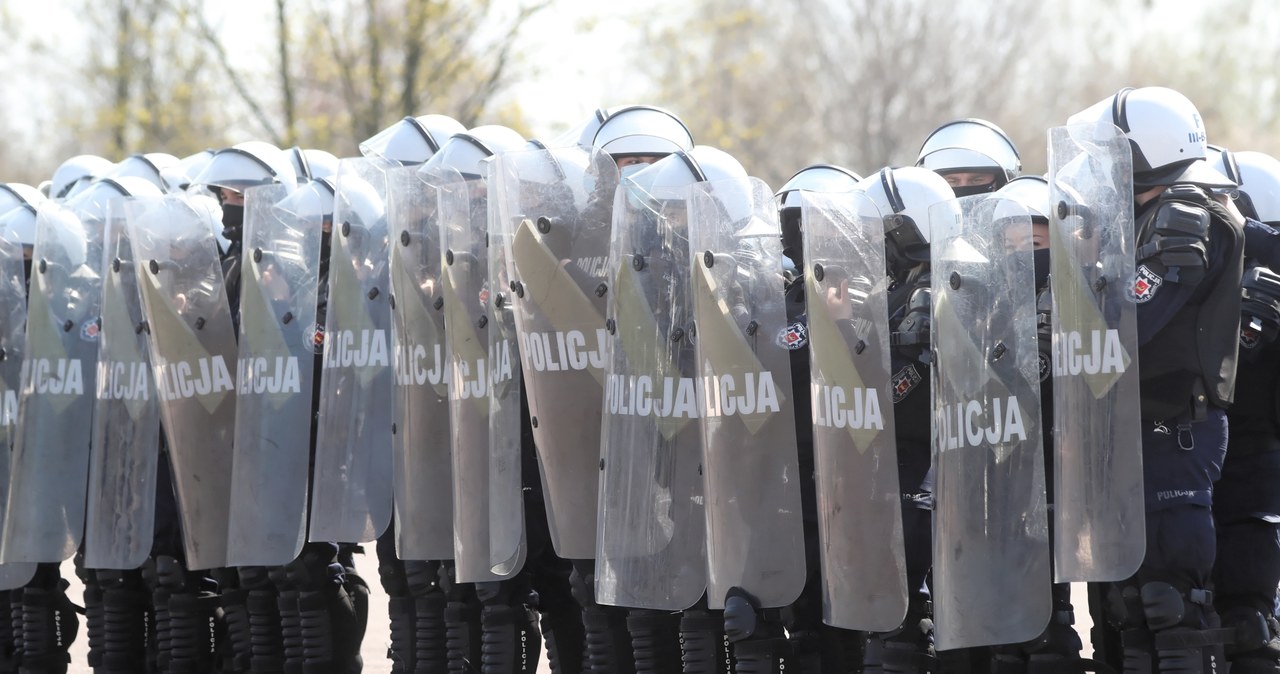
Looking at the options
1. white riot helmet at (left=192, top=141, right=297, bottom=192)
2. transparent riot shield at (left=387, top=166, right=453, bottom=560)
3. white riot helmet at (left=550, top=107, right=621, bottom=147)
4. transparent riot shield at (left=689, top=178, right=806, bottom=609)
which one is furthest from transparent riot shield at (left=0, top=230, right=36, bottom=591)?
transparent riot shield at (left=689, top=178, right=806, bottom=609)

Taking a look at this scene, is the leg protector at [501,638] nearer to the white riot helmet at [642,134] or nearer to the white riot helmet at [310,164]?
the white riot helmet at [642,134]

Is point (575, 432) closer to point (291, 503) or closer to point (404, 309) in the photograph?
point (404, 309)

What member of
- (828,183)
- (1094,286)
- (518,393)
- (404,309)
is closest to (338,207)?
(404,309)

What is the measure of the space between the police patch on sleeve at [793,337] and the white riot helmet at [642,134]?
5.40 ft

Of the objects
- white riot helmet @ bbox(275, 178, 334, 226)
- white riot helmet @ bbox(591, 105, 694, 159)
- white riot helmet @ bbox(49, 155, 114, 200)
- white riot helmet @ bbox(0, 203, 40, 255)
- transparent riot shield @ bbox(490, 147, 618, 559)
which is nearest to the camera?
transparent riot shield @ bbox(490, 147, 618, 559)

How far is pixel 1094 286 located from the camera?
15.2 ft

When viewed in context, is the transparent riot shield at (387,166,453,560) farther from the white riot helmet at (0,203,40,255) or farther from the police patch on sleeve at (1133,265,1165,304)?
the police patch on sleeve at (1133,265,1165,304)

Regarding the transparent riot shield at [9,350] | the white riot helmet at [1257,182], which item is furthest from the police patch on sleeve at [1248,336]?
the transparent riot shield at [9,350]

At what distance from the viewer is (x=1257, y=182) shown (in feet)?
20.2

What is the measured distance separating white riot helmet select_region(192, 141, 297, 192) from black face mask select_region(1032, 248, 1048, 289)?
3.73 meters

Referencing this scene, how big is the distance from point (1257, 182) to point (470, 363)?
3.13 metres

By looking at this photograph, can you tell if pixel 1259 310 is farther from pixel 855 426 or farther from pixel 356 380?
pixel 356 380

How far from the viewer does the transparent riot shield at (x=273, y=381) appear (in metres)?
6.23

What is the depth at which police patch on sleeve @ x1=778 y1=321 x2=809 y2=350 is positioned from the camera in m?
5.09
